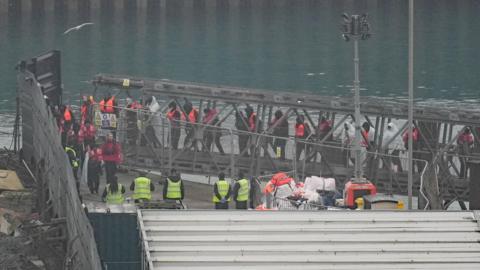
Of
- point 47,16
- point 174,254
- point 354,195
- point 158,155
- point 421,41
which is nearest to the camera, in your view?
point 174,254

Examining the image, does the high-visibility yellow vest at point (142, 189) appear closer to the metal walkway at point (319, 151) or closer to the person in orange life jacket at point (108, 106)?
the metal walkway at point (319, 151)

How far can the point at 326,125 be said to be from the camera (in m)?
41.8

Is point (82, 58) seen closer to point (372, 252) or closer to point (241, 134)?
point (241, 134)

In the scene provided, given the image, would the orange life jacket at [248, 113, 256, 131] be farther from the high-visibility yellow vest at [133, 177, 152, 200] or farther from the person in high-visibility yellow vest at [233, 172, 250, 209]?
the high-visibility yellow vest at [133, 177, 152, 200]

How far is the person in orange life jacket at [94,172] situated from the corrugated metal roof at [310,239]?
13271 millimetres

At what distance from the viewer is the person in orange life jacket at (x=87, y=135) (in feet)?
135

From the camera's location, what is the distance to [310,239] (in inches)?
979

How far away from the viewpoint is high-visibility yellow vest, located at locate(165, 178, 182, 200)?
1362 inches

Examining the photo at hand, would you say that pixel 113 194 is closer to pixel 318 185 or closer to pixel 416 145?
pixel 318 185

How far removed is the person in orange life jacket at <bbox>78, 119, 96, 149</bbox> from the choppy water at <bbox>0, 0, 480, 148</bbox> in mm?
29406

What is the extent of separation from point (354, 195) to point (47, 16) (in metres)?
93.8

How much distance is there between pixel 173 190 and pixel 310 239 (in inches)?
400

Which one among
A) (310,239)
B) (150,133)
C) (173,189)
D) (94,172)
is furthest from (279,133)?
(310,239)

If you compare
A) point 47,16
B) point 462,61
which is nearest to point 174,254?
point 462,61
